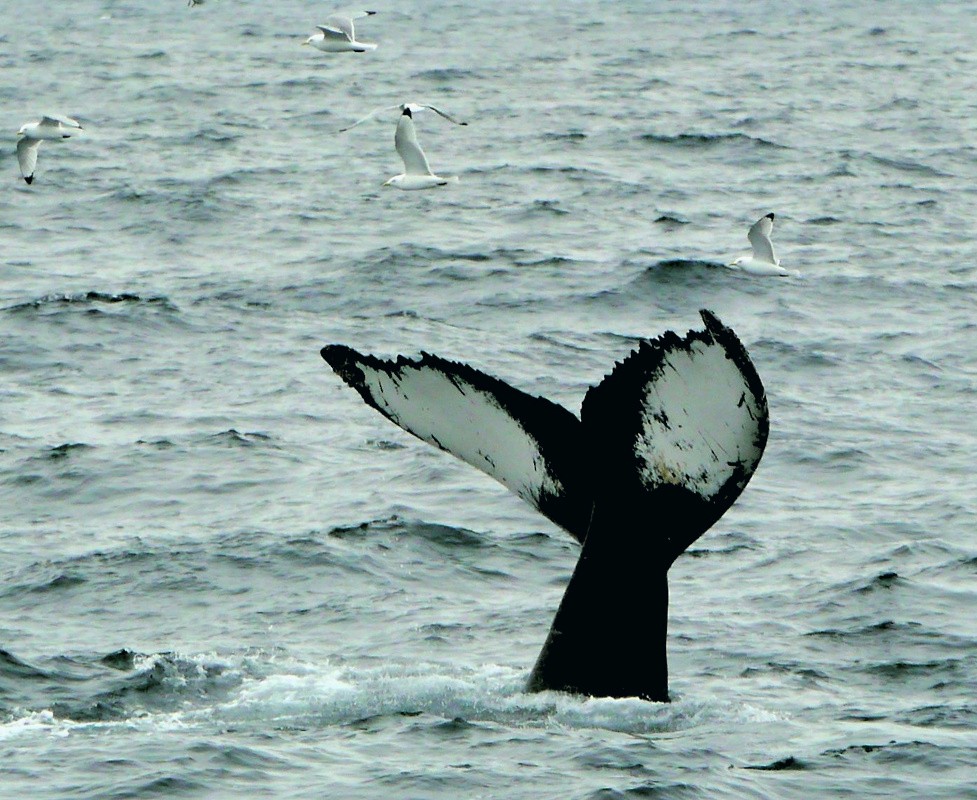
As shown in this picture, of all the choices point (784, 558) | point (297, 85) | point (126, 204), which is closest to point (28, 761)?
point (784, 558)

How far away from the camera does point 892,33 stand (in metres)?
45.3

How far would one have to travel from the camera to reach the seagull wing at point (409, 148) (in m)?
20.0

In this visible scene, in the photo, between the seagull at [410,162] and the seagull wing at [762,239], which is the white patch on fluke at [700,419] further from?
the seagull at [410,162]

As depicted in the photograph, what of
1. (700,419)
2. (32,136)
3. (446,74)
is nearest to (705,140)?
(446,74)

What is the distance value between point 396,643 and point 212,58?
32585 mm

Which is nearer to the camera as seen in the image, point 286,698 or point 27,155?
point 286,698

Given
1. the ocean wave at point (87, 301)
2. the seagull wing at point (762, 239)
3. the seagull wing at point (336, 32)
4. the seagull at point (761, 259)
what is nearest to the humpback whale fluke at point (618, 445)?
the seagull wing at point (762, 239)

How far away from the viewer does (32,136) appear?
2198 cm

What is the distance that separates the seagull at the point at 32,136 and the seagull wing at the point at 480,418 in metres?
14.6

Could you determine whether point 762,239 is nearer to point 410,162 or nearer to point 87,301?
point 410,162

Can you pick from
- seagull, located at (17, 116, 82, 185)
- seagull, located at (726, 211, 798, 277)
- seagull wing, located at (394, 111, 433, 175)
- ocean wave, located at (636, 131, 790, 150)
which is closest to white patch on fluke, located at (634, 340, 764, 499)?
seagull, located at (726, 211, 798, 277)

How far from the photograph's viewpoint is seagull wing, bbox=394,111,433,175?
788 inches

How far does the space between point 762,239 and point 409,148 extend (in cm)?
388

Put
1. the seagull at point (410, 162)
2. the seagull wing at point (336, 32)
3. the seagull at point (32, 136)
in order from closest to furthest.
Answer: the seagull at point (410, 162) < the seagull at point (32, 136) < the seagull wing at point (336, 32)
